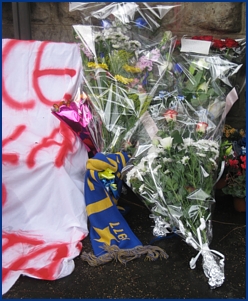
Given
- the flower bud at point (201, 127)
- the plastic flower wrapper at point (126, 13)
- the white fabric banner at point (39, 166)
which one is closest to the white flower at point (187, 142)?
the flower bud at point (201, 127)

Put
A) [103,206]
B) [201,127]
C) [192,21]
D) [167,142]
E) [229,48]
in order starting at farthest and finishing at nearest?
[192,21] < [229,48] < [103,206] < [201,127] < [167,142]

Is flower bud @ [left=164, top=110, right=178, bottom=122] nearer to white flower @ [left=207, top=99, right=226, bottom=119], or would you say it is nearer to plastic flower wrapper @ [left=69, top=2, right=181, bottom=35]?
white flower @ [left=207, top=99, right=226, bottom=119]

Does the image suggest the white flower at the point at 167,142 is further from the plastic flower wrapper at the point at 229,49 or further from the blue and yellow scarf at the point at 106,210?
the plastic flower wrapper at the point at 229,49

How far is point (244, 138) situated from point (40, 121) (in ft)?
4.64

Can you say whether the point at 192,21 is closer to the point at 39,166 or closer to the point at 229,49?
the point at 229,49

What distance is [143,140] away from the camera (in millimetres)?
2434

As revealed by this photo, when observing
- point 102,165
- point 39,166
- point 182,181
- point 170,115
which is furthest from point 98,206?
point 170,115

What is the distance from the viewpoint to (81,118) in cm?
258

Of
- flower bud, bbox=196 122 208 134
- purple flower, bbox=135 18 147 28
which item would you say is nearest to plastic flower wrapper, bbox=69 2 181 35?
purple flower, bbox=135 18 147 28

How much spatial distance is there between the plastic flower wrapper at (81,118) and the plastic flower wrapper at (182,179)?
0.39m

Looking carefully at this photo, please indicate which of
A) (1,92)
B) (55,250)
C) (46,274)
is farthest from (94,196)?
(1,92)

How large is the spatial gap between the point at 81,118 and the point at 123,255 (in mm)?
917

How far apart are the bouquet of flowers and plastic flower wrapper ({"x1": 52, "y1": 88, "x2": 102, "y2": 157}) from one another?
0.43m

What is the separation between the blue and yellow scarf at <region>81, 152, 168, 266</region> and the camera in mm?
2223
